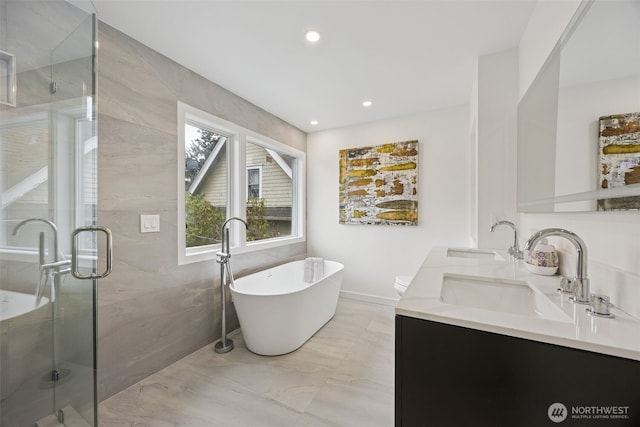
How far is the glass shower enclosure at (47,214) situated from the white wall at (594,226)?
82.4 inches

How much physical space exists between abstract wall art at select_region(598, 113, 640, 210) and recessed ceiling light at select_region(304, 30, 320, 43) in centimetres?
165

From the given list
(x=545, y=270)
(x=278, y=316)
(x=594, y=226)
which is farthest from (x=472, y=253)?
(x=278, y=316)

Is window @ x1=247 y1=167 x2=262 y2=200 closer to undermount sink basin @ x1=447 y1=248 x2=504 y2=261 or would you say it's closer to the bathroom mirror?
undermount sink basin @ x1=447 y1=248 x2=504 y2=261

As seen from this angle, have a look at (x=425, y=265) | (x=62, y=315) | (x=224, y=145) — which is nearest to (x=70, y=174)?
(x=62, y=315)

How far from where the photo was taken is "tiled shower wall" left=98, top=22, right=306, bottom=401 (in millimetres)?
1697

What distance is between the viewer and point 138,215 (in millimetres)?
1860

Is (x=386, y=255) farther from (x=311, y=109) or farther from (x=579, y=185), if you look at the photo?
(x=579, y=185)

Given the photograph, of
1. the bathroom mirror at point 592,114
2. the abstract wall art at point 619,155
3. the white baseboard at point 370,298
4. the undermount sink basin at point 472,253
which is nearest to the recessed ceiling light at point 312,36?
the bathroom mirror at point 592,114

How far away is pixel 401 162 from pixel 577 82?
222 cm

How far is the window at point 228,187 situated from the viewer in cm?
232

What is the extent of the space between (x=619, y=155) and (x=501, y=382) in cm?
78

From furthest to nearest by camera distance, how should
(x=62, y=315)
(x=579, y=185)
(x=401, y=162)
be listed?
(x=401, y=162) < (x=62, y=315) < (x=579, y=185)

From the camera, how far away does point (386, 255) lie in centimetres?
341

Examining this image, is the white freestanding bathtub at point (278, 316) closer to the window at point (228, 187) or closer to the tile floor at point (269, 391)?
the tile floor at point (269, 391)
